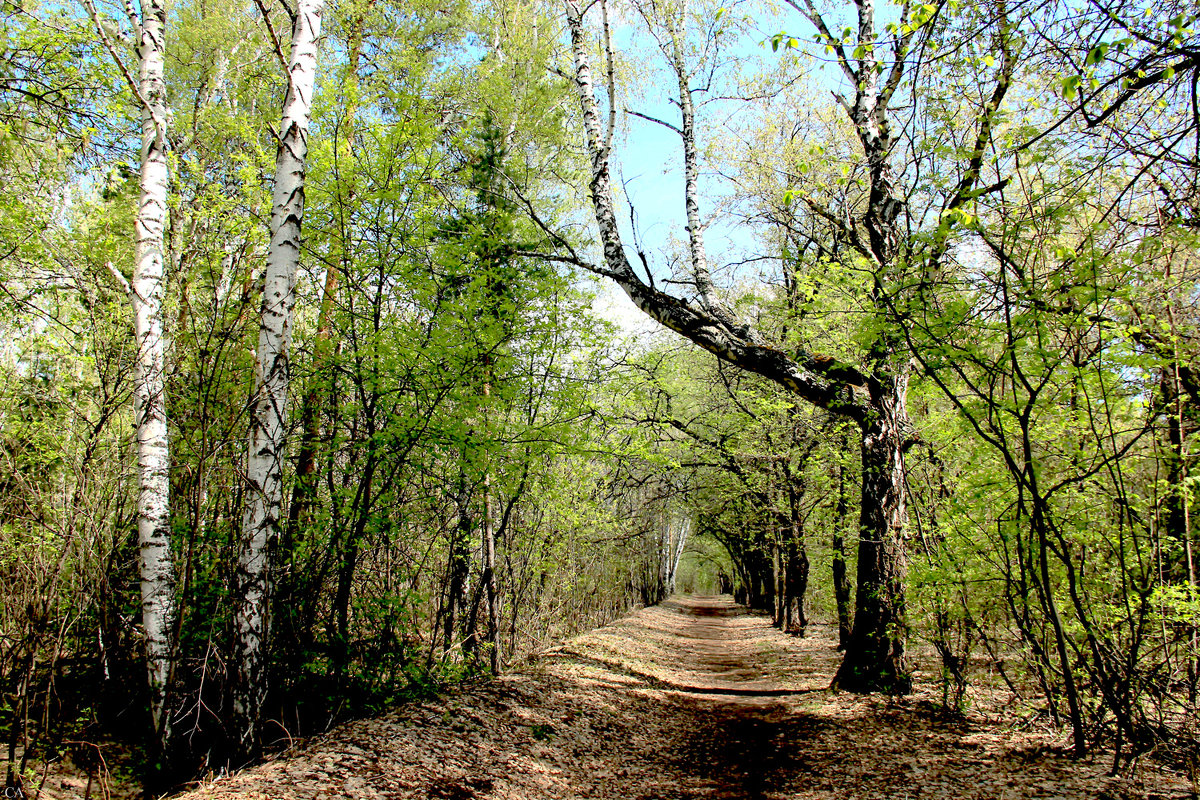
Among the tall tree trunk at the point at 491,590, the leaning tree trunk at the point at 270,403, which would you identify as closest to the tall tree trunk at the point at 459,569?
the tall tree trunk at the point at 491,590

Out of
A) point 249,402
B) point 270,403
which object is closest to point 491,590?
point 270,403

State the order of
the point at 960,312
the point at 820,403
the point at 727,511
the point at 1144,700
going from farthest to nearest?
the point at 727,511, the point at 820,403, the point at 1144,700, the point at 960,312

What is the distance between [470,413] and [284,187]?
7.59ft

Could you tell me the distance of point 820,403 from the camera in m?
6.02

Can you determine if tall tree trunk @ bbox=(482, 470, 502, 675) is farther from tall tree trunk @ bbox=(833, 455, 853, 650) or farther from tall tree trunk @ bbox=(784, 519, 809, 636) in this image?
tall tree trunk @ bbox=(784, 519, 809, 636)

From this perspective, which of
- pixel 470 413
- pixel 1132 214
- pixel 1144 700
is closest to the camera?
pixel 1144 700

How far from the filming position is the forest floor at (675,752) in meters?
3.46

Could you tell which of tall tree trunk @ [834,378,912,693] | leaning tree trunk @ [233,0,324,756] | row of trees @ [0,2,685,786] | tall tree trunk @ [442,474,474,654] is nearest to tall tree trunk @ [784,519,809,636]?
tall tree trunk @ [834,378,912,693]

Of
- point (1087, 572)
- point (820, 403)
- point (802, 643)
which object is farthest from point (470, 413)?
point (802, 643)

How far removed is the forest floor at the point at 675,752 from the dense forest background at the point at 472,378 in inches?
15.0

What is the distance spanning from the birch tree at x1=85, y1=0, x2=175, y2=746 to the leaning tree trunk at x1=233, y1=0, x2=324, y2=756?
1.41 feet

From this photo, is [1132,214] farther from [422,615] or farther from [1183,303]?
[422,615]

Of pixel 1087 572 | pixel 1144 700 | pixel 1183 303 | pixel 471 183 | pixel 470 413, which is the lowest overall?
pixel 1144 700

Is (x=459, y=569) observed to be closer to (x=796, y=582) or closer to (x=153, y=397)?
(x=153, y=397)
